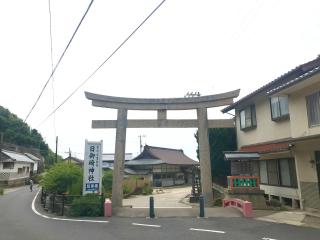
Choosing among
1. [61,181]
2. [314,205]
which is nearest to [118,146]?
[61,181]

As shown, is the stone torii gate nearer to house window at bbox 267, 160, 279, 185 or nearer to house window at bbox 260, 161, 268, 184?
house window at bbox 267, 160, 279, 185

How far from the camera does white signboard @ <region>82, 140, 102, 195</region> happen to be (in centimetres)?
1552

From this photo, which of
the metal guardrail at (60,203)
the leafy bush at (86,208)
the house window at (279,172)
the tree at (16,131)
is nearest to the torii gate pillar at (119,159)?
the metal guardrail at (60,203)

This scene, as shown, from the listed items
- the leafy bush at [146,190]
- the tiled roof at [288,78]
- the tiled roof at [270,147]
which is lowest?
the leafy bush at [146,190]

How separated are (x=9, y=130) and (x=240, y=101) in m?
61.8

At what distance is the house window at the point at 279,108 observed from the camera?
16.4 meters

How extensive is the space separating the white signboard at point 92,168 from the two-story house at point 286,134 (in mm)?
7236

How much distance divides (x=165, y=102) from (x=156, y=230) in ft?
28.0

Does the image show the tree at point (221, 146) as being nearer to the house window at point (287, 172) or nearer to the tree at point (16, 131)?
the house window at point (287, 172)

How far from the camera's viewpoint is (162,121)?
58.9 feet

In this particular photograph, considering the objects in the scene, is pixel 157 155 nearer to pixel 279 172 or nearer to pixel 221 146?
pixel 221 146

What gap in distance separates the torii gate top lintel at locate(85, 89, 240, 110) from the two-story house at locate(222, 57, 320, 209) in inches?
98.6

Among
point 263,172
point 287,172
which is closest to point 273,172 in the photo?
point 263,172

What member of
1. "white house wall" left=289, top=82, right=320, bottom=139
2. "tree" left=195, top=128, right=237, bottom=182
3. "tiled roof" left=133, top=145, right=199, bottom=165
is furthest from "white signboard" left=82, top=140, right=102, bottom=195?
"tiled roof" left=133, top=145, right=199, bottom=165
